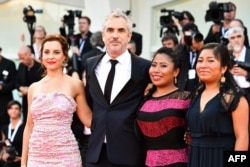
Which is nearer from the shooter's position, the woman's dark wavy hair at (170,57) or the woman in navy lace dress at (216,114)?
the woman in navy lace dress at (216,114)

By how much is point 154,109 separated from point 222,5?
2.99 meters

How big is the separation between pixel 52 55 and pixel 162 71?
30.3 inches

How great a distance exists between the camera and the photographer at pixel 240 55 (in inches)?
172

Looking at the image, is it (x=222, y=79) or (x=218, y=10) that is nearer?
(x=222, y=79)

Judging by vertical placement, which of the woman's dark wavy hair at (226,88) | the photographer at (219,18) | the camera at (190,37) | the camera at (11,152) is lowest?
the camera at (11,152)

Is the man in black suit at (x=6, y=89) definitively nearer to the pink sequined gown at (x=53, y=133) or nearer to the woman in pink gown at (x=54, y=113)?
the woman in pink gown at (x=54, y=113)

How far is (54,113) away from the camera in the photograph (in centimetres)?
328

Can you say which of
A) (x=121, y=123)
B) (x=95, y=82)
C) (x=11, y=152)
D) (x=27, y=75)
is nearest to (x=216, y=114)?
(x=121, y=123)

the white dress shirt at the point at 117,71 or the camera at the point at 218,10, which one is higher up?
the camera at the point at 218,10

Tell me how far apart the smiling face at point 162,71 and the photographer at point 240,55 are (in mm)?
1371

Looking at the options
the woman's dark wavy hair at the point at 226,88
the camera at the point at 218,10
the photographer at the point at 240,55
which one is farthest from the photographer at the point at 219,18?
the woman's dark wavy hair at the point at 226,88

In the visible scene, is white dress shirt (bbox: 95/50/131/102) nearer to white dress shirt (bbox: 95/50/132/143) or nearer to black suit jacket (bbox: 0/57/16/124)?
white dress shirt (bbox: 95/50/132/143)

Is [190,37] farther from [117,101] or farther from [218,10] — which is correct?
[117,101]

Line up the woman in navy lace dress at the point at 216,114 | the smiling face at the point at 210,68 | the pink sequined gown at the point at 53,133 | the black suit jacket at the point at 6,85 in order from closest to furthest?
the woman in navy lace dress at the point at 216,114 < the smiling face at the point at 210,68 < the pink sequined gown at the point at 53,133 < the black suit jacket at the point at 6,85
